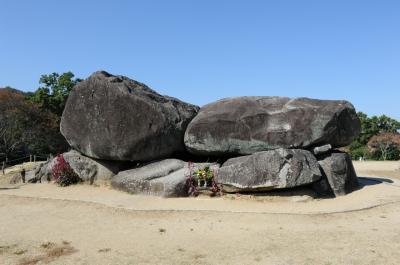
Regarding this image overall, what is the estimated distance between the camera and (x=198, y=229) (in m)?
9.57

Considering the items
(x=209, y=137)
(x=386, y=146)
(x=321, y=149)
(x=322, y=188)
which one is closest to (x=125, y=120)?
(x=209, y=137)

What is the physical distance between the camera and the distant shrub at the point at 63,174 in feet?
51.6

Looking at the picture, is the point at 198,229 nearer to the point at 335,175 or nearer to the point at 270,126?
the point at 270,126

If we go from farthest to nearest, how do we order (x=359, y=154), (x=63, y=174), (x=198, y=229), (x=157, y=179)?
(x=359, y=154) < (x=63, y=174) < (x=157, y=179) < (x=198, y=229)

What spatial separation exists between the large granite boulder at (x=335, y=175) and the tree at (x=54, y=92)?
1128 inches

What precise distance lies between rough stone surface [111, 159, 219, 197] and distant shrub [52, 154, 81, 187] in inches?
81.6

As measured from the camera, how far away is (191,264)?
7.10m

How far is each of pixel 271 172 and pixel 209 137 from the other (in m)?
3.03

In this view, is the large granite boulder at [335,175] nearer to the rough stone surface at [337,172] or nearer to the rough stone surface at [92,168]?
the rough stone surface at [337,172]

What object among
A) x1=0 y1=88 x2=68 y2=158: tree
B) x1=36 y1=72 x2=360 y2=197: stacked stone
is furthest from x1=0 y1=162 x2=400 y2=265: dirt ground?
x1=0 y1=88 x2=68 y2=158: tree

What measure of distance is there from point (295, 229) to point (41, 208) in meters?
7.67

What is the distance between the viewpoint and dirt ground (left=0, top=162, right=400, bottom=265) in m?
7.55

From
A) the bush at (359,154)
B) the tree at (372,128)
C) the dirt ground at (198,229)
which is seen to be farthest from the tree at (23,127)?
the tree at (372,128)

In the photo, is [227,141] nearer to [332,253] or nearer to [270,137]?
[270,137]
